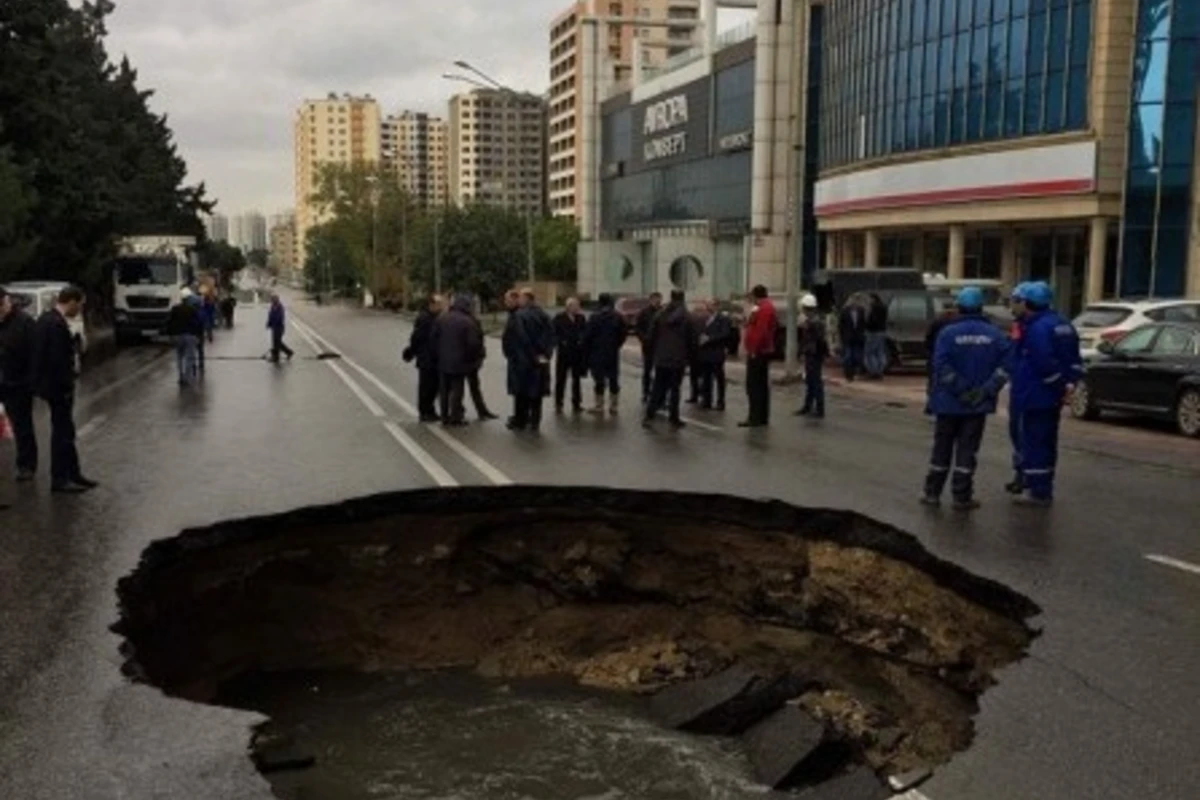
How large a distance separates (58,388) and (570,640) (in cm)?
481

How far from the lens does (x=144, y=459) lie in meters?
12.1

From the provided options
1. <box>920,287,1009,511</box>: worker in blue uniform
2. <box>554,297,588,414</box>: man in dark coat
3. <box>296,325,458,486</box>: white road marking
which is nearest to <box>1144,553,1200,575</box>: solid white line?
<box>920,287,1009,511</box>: worker in blue uniform

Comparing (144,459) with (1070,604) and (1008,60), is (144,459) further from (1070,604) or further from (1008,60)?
(1008,60)

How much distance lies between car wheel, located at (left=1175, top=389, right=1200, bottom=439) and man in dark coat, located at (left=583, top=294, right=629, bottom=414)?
24.2 ft

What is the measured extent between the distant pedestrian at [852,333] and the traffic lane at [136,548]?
35.2 ft

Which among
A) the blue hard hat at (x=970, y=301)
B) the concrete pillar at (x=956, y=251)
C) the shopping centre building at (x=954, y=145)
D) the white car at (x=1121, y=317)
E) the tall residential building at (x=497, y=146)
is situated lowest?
the white car at (x=1121, y=317)

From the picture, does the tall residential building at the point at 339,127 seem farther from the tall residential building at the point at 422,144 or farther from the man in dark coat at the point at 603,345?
the man in dark coat at the point at 603,345

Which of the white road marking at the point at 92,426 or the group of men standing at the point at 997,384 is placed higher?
the group of men standing at the point at 997,384

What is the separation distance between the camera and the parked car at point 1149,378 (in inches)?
622

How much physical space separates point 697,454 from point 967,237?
1527 inches

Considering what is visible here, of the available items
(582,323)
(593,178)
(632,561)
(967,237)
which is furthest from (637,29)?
(632,561)

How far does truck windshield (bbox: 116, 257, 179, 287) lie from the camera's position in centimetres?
3653

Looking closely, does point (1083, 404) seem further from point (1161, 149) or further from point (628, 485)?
point (1161, 149)

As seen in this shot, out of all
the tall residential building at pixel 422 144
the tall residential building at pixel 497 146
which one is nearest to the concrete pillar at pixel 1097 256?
the tall residential building at pixel 497 146
